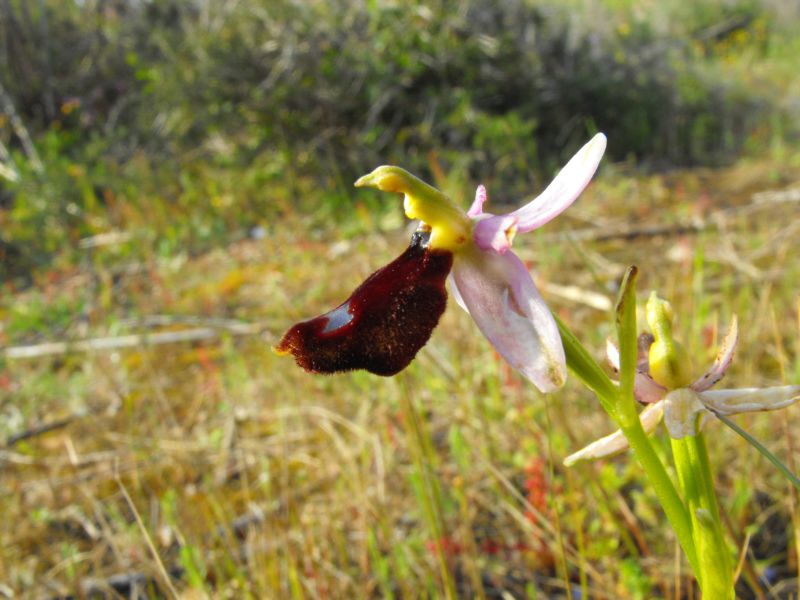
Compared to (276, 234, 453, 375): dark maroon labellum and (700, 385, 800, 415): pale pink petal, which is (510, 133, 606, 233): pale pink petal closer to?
(276, 234, 453, 375): dark maroon labellum

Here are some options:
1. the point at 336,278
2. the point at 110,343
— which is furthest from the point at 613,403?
the point at 336,278

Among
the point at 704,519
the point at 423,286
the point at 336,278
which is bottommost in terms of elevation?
the point at 336,278

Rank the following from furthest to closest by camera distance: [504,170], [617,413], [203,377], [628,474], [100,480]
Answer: [504,170] < [203,377] < [100,480] < [628,474] < [617,413]

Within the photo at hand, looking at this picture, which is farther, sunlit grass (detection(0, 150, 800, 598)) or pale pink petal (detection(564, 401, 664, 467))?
sunlit grass (detection(0, 150, 800, 598))

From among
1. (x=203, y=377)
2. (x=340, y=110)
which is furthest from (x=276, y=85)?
(x=203, y=377)

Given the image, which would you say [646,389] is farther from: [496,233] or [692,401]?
[496,233]

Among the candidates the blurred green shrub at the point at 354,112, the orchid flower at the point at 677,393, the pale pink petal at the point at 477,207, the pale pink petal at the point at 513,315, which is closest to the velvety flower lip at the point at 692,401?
the orchid flower at the point at 677,393

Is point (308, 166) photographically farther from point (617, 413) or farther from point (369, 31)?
point (617, 413)

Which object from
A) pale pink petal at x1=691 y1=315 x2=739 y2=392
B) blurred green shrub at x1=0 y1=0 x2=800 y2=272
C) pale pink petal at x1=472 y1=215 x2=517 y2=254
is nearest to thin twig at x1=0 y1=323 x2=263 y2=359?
blurred green shrub at x1=0 y1=0 x2=800 y2=272
